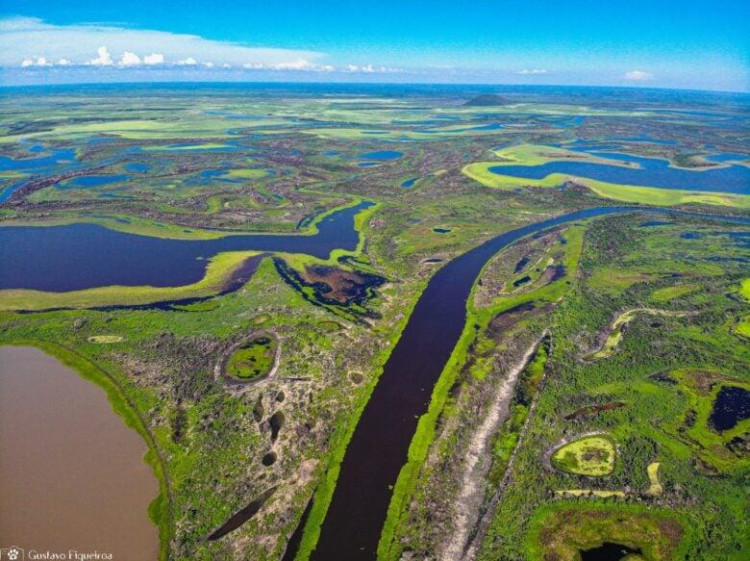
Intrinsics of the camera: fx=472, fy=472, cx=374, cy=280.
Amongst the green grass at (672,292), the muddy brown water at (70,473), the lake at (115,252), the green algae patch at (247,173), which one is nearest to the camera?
the muddy brown water at (70,473)

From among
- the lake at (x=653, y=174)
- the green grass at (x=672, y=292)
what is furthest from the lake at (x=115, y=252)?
the lake at (x=653, y=174)

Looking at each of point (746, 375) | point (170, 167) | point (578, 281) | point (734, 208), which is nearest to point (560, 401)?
point (746, 375)

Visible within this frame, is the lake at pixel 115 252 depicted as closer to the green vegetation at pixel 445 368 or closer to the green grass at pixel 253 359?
the green vegetation at pixel 445 368

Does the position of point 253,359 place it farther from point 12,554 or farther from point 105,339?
point 12,554

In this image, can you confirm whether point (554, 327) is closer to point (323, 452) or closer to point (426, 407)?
point (426, 407)

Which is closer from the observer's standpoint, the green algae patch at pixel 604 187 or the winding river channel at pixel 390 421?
the winding river channel at pixel 390 421

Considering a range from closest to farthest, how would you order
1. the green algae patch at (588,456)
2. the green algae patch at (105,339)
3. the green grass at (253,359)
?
the green algae patch at (588,456), the green grass at (253,359), the green algae patch at (105,339)

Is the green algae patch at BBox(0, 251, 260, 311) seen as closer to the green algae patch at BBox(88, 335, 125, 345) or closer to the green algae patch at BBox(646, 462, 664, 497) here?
the green algae patch at BBox(88, 335, 125, 345)
